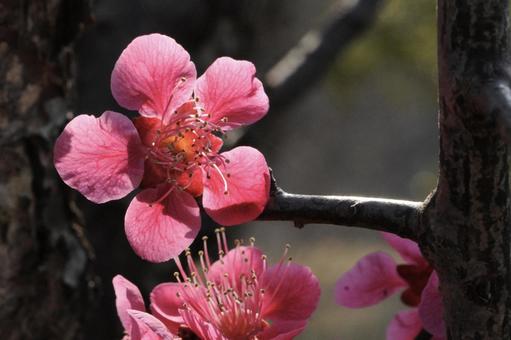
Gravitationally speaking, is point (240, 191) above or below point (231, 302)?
above

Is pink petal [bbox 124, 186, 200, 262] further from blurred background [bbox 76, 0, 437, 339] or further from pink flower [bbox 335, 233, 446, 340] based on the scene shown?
blurred background [bbox 76, 0, 437, 339]

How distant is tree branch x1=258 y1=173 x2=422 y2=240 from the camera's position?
0.71 meters

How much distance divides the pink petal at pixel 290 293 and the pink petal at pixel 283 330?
16 mm

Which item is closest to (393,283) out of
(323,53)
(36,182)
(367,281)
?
(367,281)

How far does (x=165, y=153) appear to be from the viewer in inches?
29.5

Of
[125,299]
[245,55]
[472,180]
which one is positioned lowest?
[245,55]

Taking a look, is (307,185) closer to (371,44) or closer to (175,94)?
(371,44)

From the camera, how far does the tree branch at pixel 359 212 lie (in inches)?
28.1

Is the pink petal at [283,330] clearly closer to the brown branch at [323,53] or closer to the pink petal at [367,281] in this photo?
the pink petal at [367,281]

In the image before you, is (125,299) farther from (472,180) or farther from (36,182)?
(36,182)

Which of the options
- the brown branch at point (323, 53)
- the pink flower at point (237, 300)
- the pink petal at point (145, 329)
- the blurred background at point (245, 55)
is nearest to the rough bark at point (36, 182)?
the blurred background at point (245, 55)

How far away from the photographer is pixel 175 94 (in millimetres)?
752

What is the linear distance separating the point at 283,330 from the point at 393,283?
0.16 metres

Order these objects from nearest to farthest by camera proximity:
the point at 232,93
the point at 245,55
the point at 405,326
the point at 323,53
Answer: the point at 232,93
the point at 405,326
the point at 323,53
the point at 245,55
